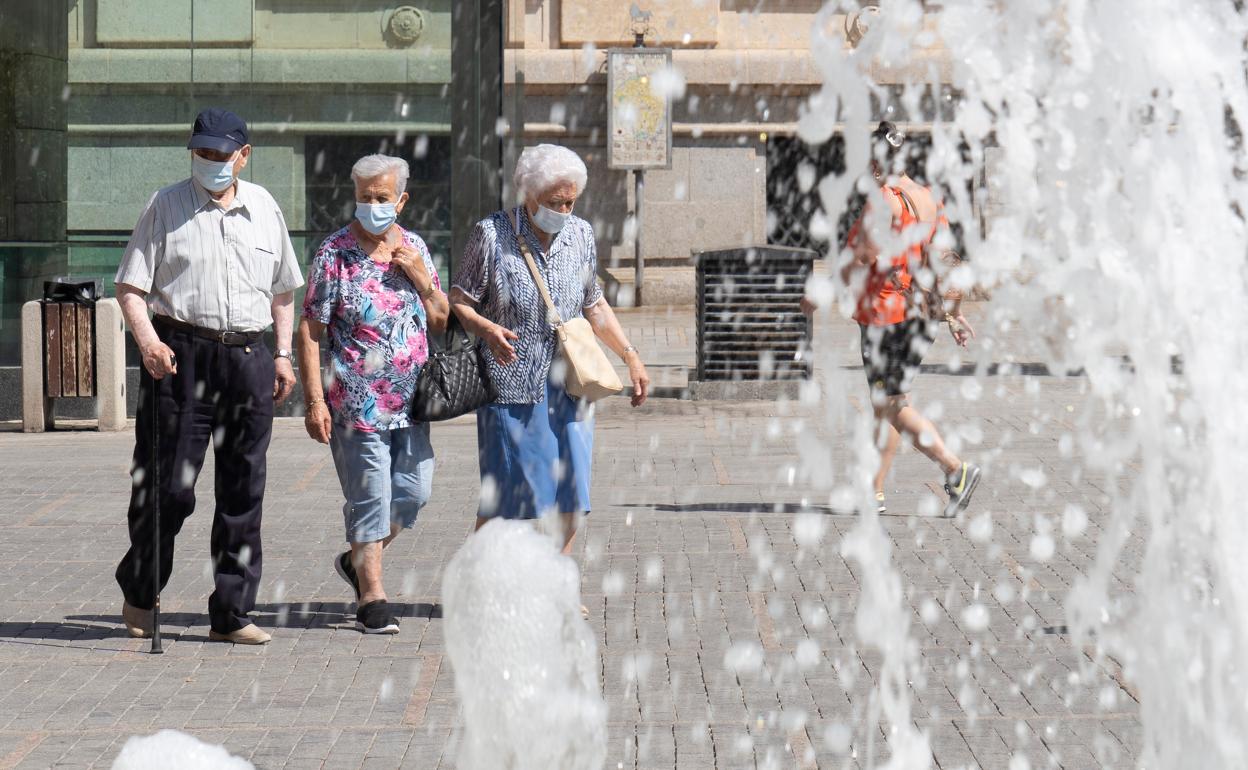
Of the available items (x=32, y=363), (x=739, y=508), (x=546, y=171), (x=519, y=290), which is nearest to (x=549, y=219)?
(x=546, y=171)

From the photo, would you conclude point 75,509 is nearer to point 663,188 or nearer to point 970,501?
point 970,501

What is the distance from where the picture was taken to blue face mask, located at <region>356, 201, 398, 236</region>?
714cm

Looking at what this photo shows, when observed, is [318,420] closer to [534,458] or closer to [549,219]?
[534,458]

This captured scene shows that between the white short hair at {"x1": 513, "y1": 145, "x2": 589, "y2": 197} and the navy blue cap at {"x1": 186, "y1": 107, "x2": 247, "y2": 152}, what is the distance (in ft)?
3.34

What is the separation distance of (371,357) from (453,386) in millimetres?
321

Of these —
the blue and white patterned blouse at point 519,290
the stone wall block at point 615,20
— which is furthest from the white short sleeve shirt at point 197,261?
the stone wall block at point 615,20

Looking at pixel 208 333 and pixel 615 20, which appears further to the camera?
pixel 615 20

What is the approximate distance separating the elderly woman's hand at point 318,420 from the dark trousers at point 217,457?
0.52ft

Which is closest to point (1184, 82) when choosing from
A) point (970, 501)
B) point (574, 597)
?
point (574, 597)

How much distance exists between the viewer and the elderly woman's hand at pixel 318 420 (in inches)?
279

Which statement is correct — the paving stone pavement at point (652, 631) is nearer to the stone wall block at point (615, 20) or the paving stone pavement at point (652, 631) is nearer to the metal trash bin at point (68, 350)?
the metal trash bin at point (68, 350)

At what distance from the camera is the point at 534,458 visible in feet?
23.4

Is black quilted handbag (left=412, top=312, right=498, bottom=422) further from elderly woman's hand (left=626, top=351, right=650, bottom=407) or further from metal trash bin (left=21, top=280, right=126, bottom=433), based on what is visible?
metal trash bin (left=21, top=280, right=126, bottom=433)

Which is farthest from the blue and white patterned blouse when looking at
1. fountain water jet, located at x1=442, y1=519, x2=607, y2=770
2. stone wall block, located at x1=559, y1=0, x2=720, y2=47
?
stone wall block, located at x1=559, y1=0, x2=720, y2=47
